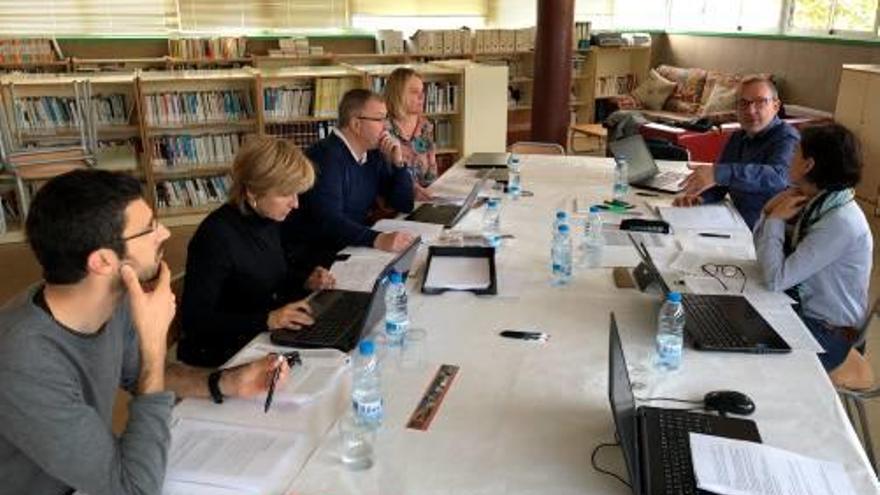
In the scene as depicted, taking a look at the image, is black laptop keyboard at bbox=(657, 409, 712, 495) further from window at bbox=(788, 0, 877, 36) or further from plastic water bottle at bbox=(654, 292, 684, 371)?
window at bbox=(788, 0, 877, 36)

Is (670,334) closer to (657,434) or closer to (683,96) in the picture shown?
(657,434)

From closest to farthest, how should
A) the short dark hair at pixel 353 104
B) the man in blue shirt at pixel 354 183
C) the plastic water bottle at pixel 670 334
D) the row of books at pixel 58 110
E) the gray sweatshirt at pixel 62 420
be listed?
the gray sweatshirt at pixel 62 420
the plastic water bottle at pixel 670 334
the man in blue shirt at pixel 354 183
the short dark hair at pixel 353 104
the row of books at pixel 58 110

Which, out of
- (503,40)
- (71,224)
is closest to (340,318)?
(71,224)

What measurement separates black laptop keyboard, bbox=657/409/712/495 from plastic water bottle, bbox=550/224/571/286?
0.92 m

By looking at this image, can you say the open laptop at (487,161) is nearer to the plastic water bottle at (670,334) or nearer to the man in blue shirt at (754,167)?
the man in blue shirt at (754,167)

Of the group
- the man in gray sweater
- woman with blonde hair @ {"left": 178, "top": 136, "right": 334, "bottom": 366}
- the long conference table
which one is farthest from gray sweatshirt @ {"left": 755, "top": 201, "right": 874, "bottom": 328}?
the man in gray sweater

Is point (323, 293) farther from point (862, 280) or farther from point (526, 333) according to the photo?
point (862, 280)

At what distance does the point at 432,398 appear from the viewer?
1729 mm

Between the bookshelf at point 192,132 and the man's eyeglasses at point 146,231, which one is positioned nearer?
the man's eyeglasses at point 146,231

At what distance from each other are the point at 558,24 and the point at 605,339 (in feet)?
17.1

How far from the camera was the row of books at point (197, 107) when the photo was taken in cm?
537

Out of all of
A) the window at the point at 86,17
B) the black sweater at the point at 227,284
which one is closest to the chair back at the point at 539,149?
the black sweater at the point at 227,284

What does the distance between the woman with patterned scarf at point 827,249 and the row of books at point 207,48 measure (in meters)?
6.33

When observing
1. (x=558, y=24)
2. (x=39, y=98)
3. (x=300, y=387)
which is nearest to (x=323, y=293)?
(x=300, y=387)
